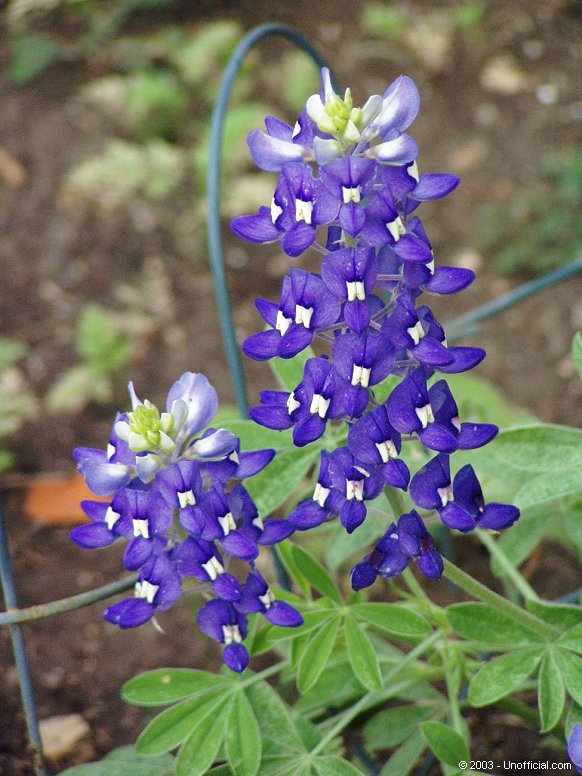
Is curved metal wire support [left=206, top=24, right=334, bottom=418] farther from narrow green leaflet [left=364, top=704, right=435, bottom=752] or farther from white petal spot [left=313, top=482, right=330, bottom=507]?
narrow green leaflet [left=364, top=704, right=435, bottom=752]

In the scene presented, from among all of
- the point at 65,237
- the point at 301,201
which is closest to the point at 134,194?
the point at 65,237

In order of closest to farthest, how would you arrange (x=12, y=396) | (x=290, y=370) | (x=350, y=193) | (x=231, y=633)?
(x=350, y=193) → (x=231, y=633) → (x=290, y=370) → (x=12, y=396)

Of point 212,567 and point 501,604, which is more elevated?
point 212,567

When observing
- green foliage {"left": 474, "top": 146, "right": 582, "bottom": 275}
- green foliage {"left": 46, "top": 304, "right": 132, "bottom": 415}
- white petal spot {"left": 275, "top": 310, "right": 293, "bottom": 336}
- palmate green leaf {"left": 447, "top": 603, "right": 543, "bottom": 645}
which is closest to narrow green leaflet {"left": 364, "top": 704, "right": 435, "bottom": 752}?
palmate green leaf {"left": 447, "top": 603, "right": 543, "bottom": 645}

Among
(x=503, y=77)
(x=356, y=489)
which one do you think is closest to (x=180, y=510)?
(x=356, y=489)

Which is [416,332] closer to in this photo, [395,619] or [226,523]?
[226,523]

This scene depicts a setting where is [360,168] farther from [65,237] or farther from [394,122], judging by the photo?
[65,237]
